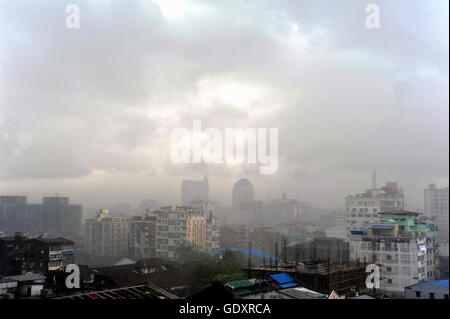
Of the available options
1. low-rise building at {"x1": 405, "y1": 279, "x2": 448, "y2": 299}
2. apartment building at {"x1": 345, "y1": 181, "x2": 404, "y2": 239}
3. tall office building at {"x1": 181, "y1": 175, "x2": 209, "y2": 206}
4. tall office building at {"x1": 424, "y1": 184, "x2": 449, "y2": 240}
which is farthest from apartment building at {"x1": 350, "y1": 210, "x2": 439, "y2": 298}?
tall office building at {"x1": 424, "y1": 184, "x2": 449, "y2": 240}

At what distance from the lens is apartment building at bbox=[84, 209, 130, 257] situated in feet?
21.0

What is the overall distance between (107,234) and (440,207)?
10746 mm

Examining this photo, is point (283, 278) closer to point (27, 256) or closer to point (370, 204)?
point (27, 256)

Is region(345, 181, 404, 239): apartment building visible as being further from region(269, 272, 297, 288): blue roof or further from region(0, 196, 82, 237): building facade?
region(0, 196, 82, 237): building facade

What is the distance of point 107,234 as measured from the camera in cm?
686

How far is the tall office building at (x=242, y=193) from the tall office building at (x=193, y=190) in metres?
0.46

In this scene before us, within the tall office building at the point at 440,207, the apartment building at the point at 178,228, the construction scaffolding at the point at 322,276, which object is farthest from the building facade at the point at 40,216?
the tall office building at the point at 440,207

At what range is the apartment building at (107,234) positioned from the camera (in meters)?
6.40

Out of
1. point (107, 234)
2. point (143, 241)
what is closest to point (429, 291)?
point (143, 241)

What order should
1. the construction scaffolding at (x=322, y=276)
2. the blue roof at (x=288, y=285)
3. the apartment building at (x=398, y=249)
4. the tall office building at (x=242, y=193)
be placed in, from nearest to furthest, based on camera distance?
the blue roof at (x=288, y=285) → the construction scaffolding at (x=322, y=276) → the tall office building at (x=242, y=193) → the apartment building at (x=398, y=249)

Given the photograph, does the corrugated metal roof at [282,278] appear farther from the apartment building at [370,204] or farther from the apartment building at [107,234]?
the apartment building at [370,204]

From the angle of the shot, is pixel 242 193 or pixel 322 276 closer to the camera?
pixel 322 276
